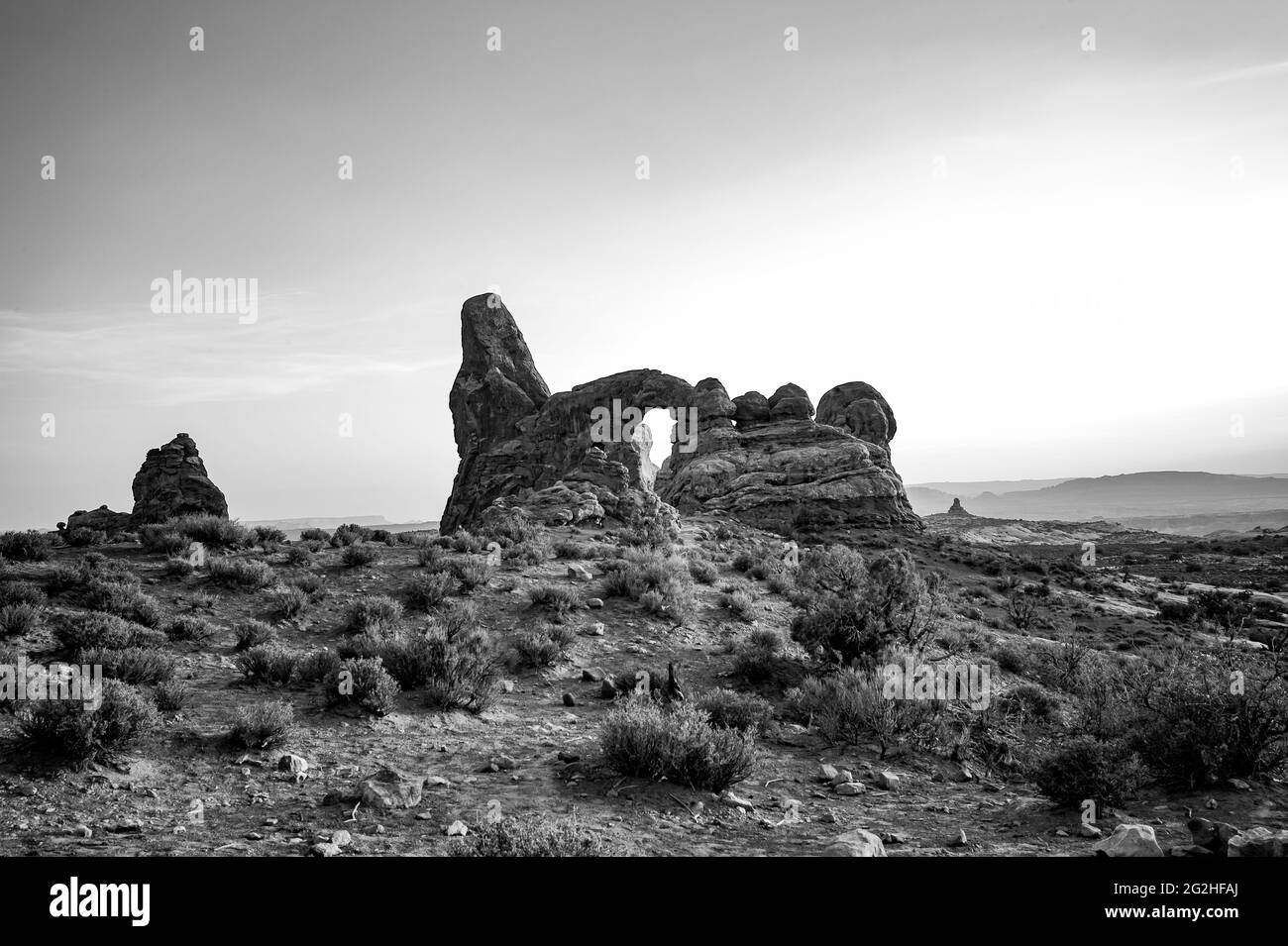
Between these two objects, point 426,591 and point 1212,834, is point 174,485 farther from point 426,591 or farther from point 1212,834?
point 1212,834

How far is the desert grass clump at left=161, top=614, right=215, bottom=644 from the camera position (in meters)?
12.0

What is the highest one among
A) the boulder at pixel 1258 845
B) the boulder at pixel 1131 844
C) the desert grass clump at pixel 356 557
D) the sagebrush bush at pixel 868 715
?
the desert grass clump at pixel 356 557

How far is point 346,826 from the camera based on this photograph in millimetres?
6289

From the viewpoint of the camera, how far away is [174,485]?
45438mm

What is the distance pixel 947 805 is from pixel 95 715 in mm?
9573

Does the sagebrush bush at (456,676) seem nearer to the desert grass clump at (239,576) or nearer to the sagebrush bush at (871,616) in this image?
the desert grass clump at (239,576)

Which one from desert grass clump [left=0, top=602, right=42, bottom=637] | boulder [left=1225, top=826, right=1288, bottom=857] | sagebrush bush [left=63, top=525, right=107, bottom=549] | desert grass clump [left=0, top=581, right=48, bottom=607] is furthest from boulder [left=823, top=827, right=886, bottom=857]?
sagebrush bush [left=63, top=525, right=107, bottom=549]

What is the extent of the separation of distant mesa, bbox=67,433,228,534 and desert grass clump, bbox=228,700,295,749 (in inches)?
1657

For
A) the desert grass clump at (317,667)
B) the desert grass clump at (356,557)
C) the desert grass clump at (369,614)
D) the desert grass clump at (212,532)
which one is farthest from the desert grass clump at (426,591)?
the desert grass clump at (212,532)

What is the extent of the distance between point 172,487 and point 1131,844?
175 feet

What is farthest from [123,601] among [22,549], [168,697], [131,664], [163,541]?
[22,549]

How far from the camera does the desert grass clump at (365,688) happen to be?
950 centimetres

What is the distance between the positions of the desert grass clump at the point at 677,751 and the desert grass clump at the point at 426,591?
847 cm
